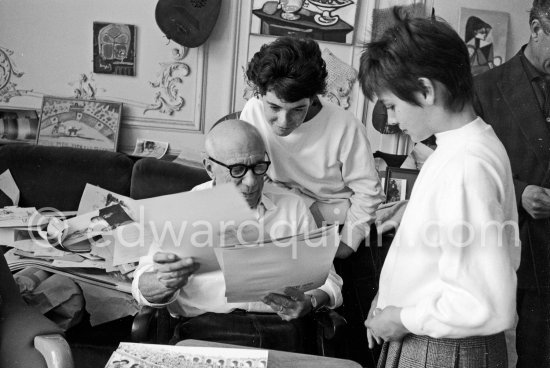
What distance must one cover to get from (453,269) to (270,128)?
3.26 feet

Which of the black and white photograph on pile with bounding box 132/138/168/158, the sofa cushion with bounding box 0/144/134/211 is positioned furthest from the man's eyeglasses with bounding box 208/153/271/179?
the black and white photograph on pile with bounding box 132/138/168/158

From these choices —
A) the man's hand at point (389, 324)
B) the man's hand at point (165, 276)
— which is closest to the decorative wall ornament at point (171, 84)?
the man's hand at point (165, 276)

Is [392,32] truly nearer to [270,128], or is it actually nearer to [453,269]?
[453,269]

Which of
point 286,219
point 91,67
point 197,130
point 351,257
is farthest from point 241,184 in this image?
point 91,67

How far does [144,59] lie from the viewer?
320 cm

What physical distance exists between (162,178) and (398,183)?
1.18 metres

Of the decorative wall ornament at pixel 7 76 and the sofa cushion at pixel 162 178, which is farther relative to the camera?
the decorative wall ornament at pixel 7 76

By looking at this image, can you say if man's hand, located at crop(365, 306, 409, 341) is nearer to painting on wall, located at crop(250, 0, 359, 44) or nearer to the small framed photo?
the small framed photo

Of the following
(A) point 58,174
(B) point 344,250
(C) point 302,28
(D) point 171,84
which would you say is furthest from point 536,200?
(D) point 171,84

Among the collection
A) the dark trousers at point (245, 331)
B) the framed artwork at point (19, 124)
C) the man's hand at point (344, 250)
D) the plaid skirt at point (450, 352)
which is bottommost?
the dark trousers at point (245, 331)

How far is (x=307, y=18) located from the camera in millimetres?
3211

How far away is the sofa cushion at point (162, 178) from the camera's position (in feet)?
7.95

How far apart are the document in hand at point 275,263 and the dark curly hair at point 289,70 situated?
517 millimetres

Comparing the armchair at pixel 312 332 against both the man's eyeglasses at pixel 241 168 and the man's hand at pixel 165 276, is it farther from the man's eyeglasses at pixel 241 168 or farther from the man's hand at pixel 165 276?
the man's eyeglasses at pixel 241 168
